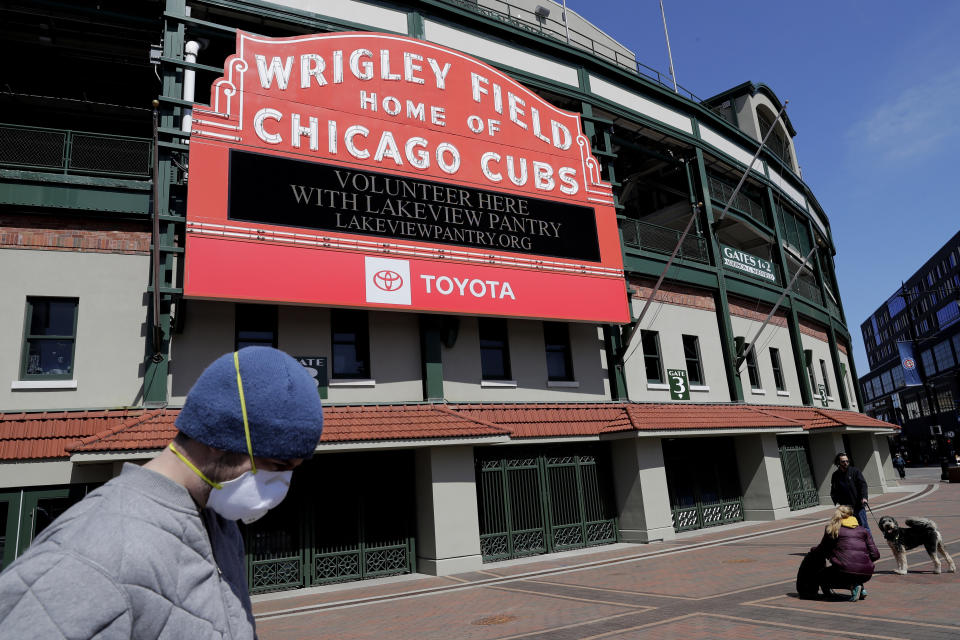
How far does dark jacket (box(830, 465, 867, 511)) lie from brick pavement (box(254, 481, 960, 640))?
1184mm

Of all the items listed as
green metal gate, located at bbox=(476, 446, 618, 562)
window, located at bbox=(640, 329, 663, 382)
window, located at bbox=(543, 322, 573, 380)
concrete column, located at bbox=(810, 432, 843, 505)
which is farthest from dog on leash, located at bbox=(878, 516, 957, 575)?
concrete column, located at bbox=(810, 432, 843, 505)

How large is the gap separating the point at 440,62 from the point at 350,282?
7.09 meters

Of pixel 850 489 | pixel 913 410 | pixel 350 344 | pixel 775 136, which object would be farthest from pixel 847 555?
pixel 913 410

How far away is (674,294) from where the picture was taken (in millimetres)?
20734

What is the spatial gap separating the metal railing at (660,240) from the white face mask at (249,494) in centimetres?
1854

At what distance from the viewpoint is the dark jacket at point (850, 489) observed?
1140cm

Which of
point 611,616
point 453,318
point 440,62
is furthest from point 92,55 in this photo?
point 611,616

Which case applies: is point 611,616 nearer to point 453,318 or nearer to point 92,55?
point 453,318

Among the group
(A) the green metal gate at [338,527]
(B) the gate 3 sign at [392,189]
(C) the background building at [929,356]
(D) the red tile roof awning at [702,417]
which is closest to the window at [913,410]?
(C) the background building at [929,356]

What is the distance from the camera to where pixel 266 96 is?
1384cm

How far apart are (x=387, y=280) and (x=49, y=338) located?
6.83m

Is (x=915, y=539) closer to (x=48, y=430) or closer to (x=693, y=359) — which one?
(x=693, y=359)

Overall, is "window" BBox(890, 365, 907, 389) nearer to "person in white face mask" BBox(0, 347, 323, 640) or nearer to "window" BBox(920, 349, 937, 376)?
"window" BBox(920, 349, 937, 376)

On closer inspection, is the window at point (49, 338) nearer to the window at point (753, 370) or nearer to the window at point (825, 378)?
the window at point (753, 370)
